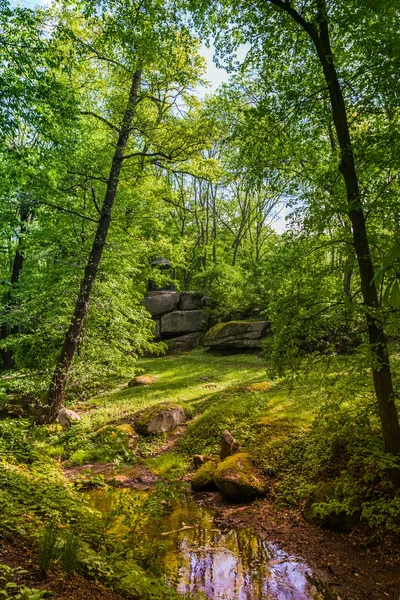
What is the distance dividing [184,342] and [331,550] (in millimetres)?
18169

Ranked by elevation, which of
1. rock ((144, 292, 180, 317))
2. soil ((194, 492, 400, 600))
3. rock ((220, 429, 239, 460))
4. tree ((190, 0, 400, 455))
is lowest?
soil ((194, 492, 400, 600))

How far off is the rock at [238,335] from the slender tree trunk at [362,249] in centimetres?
1352

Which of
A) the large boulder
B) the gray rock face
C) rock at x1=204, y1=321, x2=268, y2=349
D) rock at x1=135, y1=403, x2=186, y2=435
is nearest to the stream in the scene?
rock at x1=135, y1=403, x2=186, y2=435

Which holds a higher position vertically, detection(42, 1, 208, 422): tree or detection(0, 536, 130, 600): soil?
detection(42, 1, 208, 422): tree

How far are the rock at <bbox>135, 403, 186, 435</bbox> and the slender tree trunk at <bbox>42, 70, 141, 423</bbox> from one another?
7.69 feet

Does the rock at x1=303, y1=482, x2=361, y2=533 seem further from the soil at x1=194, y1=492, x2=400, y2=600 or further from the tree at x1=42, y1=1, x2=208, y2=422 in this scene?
the tree at x1=42, y1=1, x2=208, y2=422

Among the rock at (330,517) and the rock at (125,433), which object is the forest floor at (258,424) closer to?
the rock at (330,517)

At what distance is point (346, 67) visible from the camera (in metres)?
5.77

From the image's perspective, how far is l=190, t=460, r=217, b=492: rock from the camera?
21.1ft

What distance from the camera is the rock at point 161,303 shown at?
952 inches

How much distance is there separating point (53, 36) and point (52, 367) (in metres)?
8.02

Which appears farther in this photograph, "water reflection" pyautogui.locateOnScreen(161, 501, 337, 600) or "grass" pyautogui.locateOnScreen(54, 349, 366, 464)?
"grass" pyautogui.locateOnScreen(54, 349, 366, 464)

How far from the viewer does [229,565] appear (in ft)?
14.0

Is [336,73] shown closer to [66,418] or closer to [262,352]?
[262,352]
